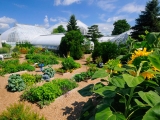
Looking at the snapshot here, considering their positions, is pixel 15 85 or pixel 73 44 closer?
pixel 15 85

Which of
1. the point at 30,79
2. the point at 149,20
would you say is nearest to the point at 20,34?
the point at 149,20

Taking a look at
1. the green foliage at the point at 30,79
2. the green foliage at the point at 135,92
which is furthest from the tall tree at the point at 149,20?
the green foliage at the point at 135,92

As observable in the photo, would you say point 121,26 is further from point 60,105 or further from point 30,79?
point 60,105

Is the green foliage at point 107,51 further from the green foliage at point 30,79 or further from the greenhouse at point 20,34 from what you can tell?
the greenhouse at point 20,34

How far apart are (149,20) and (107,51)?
32.6ft

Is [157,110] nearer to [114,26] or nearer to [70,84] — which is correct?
[70,84]

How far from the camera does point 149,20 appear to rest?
18.3m

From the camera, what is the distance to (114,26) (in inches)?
1813

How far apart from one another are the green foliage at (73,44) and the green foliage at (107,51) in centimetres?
283

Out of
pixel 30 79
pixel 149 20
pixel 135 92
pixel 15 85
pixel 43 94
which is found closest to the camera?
pixel 135 92

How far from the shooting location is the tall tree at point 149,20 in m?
18.0

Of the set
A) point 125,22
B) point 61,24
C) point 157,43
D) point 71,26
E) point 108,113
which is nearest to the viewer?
point 108,113

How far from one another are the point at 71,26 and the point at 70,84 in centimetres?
2642

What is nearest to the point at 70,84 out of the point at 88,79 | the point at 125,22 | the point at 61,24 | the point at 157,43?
the point at 88,79
